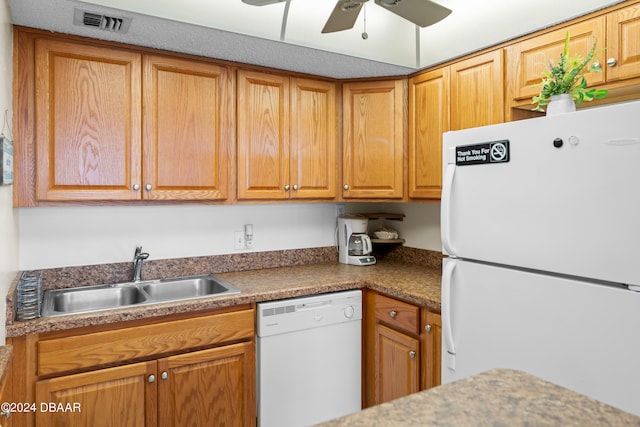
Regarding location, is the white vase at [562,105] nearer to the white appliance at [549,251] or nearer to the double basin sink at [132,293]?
the white appliance at [549,251]

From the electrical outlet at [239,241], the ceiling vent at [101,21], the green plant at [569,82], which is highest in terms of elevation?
the ceiling vent at [101,21]

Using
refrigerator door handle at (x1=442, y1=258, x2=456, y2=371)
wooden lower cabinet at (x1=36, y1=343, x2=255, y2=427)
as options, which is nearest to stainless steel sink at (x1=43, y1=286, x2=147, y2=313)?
wooden lower cabinet at (x1=36, y1=343, x2=255, y2=427)

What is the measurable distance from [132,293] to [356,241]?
57.4 inches

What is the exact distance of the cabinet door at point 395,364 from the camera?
2104 mm

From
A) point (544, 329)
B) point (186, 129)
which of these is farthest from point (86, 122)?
point (544, 329)

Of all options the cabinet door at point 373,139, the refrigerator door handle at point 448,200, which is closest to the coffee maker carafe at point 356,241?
the cabinet door at point 373,139

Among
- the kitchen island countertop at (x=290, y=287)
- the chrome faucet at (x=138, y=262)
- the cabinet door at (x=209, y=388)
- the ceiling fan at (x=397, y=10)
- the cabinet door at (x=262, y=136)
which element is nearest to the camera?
the ceiling fan at (x=397, y=10)

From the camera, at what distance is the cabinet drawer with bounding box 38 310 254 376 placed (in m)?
1.71

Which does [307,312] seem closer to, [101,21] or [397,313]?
[397,313]

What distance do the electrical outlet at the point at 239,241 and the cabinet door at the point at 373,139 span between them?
732 mm

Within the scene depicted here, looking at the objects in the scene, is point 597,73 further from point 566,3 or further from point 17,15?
point 17,15

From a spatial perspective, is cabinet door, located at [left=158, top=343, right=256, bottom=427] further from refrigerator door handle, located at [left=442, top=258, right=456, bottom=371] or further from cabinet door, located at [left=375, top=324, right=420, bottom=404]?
refrigerator door handle, located at [left=442, top=258, right=456, bottom=371]

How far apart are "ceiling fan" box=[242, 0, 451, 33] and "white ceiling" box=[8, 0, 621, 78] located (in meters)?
0.56

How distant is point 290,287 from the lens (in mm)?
2238
